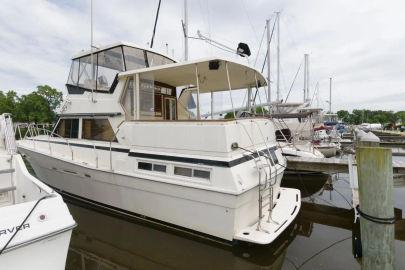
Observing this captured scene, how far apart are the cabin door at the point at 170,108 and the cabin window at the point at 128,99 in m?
1.06

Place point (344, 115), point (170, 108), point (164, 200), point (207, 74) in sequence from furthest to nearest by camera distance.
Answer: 1. point (344, 115)
2. point (170, 108)
3. point (207, 74)
4. point (164, 200)

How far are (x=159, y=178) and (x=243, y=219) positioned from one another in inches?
61.2

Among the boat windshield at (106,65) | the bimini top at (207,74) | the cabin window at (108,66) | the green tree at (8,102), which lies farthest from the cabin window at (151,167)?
the green tree at (8,102)

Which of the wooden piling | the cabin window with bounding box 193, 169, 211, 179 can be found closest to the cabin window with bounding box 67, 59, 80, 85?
the cabin window with bounding box 193, 169, 211, 179

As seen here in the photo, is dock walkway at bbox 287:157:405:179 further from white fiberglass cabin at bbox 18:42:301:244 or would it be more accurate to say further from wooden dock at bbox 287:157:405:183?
white fiberglass cabin at bbox 18:42:301:244

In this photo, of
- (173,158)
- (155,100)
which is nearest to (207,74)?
(155,100)

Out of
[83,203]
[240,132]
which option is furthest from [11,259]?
[83,203]

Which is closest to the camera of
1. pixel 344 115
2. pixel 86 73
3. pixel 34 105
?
pixel 86 73

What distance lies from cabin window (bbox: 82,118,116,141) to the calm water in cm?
163

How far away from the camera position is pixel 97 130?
20.6 ft

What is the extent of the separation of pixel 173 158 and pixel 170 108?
7.97 feet

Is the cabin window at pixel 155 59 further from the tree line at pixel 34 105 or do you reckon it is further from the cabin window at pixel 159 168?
the tree line at pixel 34 105

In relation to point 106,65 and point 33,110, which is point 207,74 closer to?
point 106,65

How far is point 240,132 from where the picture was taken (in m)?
4.66
